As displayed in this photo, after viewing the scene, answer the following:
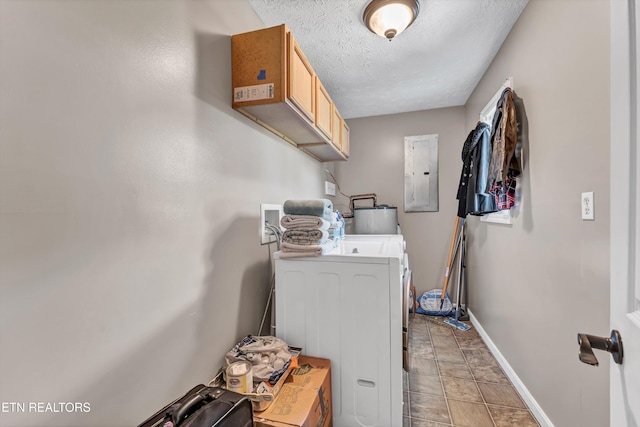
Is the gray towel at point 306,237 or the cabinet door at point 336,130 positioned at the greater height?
the cabinet door at point 336,130

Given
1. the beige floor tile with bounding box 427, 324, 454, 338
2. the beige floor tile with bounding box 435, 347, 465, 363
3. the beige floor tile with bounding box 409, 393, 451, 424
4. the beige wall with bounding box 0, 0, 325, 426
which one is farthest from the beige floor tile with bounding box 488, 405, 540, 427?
the beige wall with bounding box 0, 0, 325, 426

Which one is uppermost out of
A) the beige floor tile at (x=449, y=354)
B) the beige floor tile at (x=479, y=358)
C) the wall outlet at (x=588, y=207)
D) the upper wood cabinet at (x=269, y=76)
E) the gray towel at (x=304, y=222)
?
the upper wood cabinet at (x=269, y=76)

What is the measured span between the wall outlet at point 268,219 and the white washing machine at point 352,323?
0.29 metres

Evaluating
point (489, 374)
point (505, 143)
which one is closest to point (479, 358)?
point (489, 374)

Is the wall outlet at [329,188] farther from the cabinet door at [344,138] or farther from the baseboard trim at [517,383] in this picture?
the baseboard trim at [517,383]

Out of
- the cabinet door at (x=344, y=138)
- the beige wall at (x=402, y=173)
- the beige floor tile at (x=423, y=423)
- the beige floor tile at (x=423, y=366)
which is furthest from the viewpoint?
the beige wall at (x=402, y=173)

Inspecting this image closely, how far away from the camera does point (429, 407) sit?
5.49ft

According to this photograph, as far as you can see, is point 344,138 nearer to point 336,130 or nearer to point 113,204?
point 336,130

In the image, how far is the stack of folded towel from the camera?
1.46 meters

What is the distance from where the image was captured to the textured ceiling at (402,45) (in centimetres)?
168

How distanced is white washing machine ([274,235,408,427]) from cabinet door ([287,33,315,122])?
0.92 m

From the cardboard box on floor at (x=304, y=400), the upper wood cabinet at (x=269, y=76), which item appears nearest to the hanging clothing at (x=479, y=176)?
the upper wood cabinet at (x=269, y=76)

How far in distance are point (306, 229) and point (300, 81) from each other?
0.89 metres

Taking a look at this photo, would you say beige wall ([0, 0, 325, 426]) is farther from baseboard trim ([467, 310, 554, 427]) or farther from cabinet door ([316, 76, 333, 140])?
baseboard trim ([467, 310, 554, 427])
